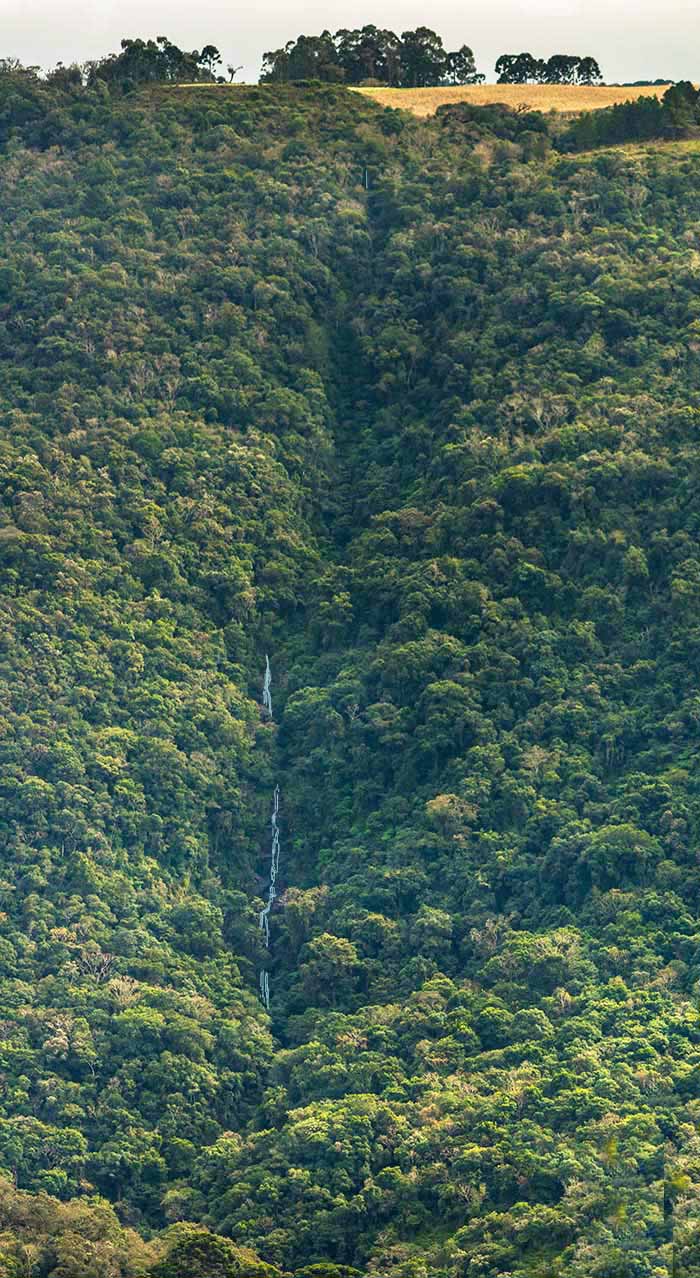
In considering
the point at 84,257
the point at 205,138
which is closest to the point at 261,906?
the point at 84,257

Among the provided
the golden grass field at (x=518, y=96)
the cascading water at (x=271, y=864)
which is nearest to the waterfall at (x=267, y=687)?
the cascading water at (x=271, y=864)

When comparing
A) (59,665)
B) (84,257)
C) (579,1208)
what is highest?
(84,257)

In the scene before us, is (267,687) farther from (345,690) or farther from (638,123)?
(638,123)

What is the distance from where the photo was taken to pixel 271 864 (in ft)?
273

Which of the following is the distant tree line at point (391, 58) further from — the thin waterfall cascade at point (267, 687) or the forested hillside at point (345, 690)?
the thin waterfall cascade at point (267, 687)

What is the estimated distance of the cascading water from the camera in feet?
261

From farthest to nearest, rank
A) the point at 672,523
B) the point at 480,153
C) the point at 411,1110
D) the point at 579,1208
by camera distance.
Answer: the point at 480,153 < the point at 672,523 < the point at 411,1110 < the point at 579,1208

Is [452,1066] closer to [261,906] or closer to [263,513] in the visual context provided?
[261,906]

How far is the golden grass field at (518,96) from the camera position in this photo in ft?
351

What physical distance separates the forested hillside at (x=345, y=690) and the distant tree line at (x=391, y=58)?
8.52 metres

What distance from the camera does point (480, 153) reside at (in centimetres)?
10100

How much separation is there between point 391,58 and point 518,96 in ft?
25.2

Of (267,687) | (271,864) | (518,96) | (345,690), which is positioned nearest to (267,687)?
(267,687)

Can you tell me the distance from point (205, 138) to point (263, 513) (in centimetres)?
1690
